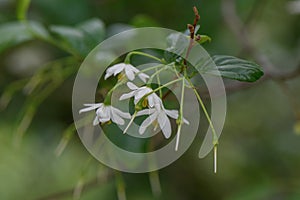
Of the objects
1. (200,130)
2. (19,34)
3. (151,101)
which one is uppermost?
(151,101)

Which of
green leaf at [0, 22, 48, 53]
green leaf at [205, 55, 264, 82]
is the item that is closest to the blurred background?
green leaf at [0, 22, 48, 53]

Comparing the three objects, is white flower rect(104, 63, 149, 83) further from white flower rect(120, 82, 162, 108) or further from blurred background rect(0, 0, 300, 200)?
blurred background rect(0, 0, 300, 200)

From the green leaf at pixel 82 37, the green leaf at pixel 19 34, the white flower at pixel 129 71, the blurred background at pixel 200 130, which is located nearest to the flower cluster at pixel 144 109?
the white flower at pixel 129 71

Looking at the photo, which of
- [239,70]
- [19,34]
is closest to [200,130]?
[19,34]

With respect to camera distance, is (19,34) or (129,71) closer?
(129,71)

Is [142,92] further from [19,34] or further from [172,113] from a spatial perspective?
[19,34]

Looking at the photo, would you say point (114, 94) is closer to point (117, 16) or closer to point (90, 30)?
point (90, 30)

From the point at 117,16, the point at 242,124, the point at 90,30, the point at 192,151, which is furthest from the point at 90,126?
the point at 242,124
